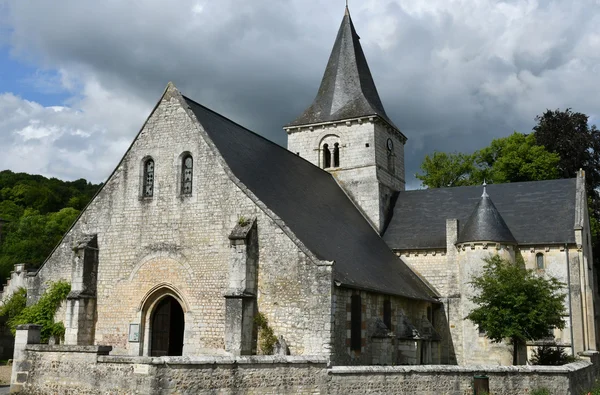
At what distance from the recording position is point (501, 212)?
2780 cm

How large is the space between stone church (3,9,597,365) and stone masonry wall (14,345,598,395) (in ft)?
9.15

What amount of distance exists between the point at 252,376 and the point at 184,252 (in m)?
6.87

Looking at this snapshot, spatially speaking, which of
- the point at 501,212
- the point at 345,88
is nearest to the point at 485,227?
the point at 501,212

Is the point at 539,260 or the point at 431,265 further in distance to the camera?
the point at 431,265

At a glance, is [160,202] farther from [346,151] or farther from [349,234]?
[346,151]

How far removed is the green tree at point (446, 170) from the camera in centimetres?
4478

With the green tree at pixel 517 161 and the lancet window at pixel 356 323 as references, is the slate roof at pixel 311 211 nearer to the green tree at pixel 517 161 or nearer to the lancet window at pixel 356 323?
the lancet window at pixel 356 323

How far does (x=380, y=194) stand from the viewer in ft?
96.5

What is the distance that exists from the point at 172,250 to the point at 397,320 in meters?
7.85

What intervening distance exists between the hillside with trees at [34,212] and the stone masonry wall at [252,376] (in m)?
31.1

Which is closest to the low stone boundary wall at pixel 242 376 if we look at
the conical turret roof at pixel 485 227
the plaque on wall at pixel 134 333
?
the plaque on wall at pixel 134 333

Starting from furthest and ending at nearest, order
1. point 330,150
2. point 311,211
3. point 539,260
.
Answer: point 330,150 → point 539,260 → point 311,211

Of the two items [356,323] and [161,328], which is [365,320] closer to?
[356,323]

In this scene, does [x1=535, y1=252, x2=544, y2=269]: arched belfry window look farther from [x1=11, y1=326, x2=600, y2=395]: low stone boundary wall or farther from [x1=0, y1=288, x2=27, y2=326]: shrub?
[x1=0, y1=288, x2=27, y2=326]: shrub
